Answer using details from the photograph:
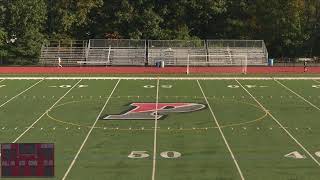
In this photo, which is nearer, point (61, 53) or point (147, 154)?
point (147, 154)

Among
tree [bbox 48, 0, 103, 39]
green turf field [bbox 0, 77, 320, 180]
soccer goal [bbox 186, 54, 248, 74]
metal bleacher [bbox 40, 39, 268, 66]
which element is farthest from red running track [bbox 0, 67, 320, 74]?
tree [bbox 48, 0, 103, 39]

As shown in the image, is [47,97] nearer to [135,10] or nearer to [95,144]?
[95,144]

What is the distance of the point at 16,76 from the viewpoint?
3303 centimetres

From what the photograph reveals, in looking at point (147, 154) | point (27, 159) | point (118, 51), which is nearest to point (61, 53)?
point (118, 51)

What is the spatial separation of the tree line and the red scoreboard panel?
37.1 metres

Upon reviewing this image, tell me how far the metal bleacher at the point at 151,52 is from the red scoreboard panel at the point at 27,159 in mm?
33797

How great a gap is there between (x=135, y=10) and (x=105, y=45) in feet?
15.1

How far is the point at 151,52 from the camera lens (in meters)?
43.6

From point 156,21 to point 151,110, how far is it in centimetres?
2565

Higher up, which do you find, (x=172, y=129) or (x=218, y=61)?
(x=218, y=61)

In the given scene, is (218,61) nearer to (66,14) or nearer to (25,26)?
(66,14)

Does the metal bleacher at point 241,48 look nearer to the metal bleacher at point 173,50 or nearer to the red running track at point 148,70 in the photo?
the metal bleacher at point 173,50

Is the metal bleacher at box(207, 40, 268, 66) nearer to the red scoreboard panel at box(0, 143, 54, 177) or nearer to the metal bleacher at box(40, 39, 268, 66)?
the metal bleacher at box(40, 39, 268, 66)

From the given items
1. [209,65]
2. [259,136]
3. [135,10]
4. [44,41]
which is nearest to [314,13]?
[209,65]
